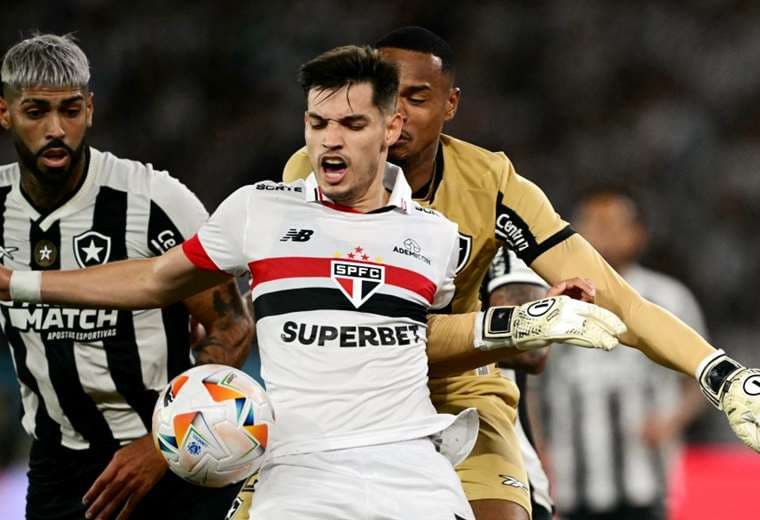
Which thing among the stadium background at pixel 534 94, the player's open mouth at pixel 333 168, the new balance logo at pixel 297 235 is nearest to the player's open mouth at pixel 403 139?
the player's open mouth at pixel 333 168

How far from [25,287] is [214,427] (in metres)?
0.80

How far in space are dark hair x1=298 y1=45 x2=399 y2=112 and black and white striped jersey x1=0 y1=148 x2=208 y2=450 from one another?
902 mm

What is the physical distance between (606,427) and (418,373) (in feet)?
13.5

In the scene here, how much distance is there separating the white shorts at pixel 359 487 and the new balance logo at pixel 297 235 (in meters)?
0.61

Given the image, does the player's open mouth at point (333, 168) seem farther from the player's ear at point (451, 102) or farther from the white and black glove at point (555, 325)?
the player's ear at point (451, 102)

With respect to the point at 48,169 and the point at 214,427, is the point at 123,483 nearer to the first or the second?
the point at 214,427

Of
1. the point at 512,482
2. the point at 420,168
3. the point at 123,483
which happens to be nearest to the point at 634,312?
the point at 512,482

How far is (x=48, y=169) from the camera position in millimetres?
4711

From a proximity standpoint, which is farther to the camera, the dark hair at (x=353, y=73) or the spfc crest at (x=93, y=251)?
the spfc crest at (x=93, y=251)

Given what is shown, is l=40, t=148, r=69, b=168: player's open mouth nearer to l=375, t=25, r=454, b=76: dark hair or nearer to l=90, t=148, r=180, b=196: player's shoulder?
l=90, t=148, r=180, b=196: player's shoulder

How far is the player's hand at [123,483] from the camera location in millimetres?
4570

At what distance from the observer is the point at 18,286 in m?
4.17

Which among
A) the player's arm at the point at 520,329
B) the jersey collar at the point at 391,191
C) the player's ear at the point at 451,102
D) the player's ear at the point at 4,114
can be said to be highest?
the player's ear at the point at 451,102

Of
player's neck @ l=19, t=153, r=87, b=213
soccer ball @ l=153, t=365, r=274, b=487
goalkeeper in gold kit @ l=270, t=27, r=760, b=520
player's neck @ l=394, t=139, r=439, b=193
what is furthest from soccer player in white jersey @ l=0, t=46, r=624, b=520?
player's neck @ l=19, t=153, r=87, b=213
